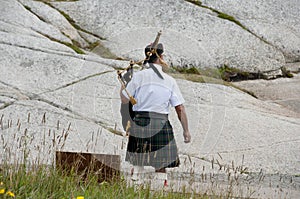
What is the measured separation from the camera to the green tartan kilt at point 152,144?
533 cm

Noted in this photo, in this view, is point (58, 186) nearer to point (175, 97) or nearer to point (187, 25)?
point (175, 97)

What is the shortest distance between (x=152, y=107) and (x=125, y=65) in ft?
17.7

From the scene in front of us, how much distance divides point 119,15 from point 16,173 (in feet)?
31.6

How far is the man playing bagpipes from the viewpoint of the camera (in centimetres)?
522

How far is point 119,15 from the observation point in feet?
46.4

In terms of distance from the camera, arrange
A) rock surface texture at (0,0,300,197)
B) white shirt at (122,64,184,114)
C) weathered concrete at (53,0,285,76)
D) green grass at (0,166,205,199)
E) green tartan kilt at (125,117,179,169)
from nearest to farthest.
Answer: green grass at (0,166,205,199)
white shirt at (122,64,184,114)
green tartan kilt at (125,117,179,169)
rock surface texture at (0,0,300,197)
weathered concrete at (53,0,285,76)

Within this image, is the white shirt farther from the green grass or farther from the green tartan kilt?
the green grass

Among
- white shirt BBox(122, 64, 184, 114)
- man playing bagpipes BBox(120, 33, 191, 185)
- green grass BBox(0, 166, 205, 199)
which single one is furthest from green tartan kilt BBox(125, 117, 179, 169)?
green grass BBox(0, 166, 205, 199)

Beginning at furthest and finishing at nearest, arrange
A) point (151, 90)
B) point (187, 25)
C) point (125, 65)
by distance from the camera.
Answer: point (187, 25), point (125, 65), point (151, 90)

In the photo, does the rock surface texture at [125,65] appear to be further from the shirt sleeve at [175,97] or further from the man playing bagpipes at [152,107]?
the shirt sleeve at [175,97]

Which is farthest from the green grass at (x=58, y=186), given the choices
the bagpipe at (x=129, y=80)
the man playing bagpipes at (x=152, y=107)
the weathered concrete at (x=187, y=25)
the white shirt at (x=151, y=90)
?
the weathered concrete at (x=187, y=25)

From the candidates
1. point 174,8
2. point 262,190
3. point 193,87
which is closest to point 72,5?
point 174,8

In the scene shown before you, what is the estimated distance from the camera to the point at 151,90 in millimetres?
5203

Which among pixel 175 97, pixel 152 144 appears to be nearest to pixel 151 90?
pixel 175 97
